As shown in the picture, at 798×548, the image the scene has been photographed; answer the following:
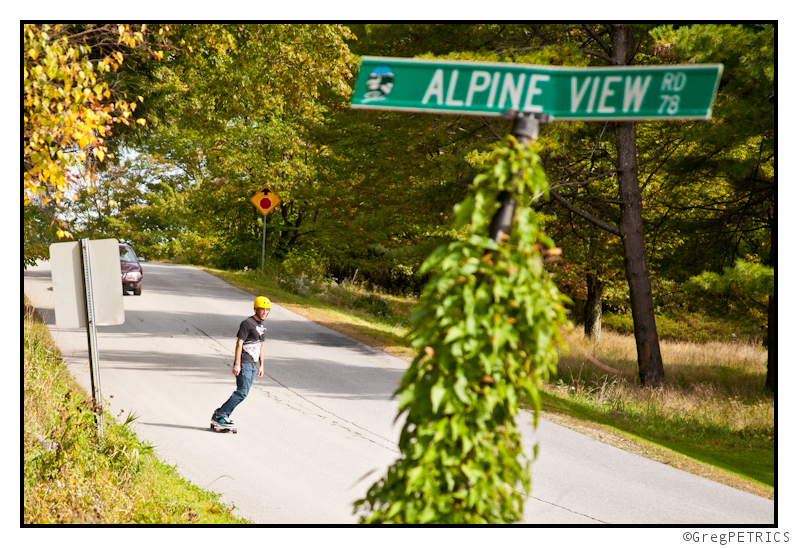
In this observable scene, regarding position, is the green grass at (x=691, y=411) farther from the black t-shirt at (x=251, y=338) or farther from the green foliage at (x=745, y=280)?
the black t-shirt at (x=251, y=338)

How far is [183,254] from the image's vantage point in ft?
150

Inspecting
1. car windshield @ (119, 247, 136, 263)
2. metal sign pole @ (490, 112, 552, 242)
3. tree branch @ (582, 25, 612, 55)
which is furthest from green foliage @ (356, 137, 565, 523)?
car windshield @ (119, 247, 136, 263)

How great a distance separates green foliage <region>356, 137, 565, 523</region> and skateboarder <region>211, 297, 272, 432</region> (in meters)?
5.28

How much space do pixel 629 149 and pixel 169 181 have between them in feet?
138

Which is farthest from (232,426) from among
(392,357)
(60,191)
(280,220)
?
(280,220)

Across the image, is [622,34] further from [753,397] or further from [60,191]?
[60,191]

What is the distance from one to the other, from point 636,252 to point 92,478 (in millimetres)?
10680

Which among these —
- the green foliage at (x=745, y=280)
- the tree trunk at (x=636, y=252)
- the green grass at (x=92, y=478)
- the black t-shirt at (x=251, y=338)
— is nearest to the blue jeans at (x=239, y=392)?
the black t-shirt at (x=251, y=338)

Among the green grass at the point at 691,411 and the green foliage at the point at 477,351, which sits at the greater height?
the green foliage at the point at 477,351

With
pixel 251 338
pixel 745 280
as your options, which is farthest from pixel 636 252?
pixel 251 338

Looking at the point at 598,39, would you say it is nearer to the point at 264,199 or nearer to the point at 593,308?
the point at 264,199

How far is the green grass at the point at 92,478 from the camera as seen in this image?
452 cm

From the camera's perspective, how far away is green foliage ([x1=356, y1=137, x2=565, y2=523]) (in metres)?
2.24

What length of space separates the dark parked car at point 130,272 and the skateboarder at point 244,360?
37.8ft
